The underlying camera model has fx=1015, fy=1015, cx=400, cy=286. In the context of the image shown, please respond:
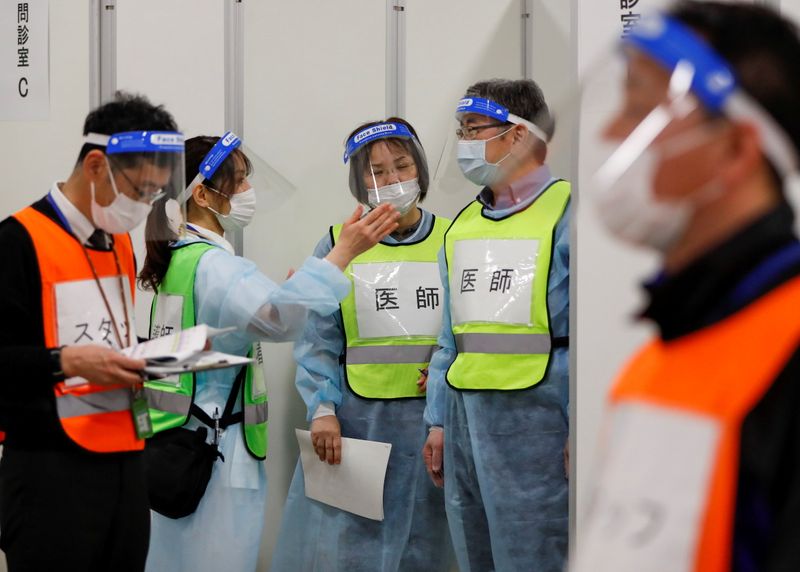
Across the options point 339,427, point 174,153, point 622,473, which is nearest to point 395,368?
point 339,427

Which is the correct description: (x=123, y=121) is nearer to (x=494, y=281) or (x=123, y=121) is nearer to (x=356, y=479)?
(x=494, y=281)

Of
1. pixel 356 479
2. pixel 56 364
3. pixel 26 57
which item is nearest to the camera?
pixel 56 364

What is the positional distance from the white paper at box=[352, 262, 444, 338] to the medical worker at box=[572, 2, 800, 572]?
197 cm

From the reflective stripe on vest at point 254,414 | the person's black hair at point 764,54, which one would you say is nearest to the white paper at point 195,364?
the reflective stripe on vest at point 254,414

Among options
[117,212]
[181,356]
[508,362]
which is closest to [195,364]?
[181,356]

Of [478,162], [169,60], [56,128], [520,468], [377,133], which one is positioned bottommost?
[520,468]

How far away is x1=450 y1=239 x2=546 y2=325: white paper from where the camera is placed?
2.62 metres

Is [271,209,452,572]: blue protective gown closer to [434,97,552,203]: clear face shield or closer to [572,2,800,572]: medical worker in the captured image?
[434,97,552,203]: clear face shield

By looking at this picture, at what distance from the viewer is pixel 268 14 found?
143 inches

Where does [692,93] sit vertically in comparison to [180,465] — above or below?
above

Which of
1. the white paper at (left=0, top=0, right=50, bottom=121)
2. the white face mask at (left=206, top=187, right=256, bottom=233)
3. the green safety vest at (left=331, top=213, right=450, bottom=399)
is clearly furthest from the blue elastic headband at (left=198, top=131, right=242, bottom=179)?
the white paper at (left=0, top=0, right=50, bottom=121)

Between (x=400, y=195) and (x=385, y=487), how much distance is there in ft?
2.85

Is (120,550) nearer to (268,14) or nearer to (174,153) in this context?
(174,153)

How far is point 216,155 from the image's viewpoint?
289cm
